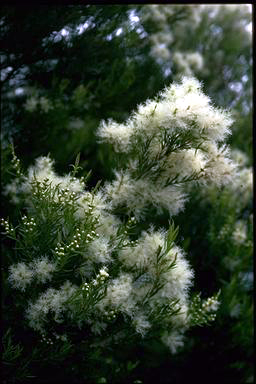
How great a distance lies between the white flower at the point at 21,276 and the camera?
2400mm

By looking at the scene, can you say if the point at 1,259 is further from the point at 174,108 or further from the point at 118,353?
the point at 174,108

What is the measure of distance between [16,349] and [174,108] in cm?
149

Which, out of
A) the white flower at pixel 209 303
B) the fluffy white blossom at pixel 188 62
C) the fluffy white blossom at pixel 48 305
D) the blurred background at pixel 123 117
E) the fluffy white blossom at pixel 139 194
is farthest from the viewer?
the fluffy white blossom at pixel 188 62

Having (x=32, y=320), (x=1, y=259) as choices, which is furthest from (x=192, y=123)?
(x=1, y=259)

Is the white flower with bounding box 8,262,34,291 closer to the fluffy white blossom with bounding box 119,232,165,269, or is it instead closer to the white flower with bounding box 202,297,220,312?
the fluffy white blossom with bounding box 119,232,165,269

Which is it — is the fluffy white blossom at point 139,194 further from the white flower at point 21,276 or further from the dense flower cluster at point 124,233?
the white flower at point 21,276

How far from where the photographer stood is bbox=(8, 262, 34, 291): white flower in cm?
240

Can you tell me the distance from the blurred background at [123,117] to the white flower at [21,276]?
1263mm

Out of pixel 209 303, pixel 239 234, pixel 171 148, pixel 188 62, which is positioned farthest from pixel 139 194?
pixel 188 62

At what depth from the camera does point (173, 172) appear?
266 centimetres

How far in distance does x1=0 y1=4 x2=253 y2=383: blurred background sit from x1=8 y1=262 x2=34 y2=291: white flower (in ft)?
4.14

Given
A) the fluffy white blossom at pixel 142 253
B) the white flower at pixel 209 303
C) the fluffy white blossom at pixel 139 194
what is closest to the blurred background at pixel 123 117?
the white flower at pixel 209 303

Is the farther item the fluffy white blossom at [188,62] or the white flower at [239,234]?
the fluffy white blossom at [188,62]

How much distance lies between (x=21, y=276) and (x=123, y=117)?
264cm
